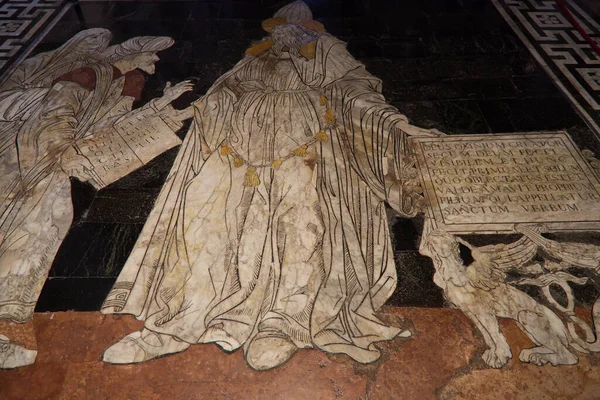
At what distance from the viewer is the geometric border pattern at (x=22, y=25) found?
494 centimetres

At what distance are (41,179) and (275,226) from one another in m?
2.11

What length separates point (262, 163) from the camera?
11.4ft

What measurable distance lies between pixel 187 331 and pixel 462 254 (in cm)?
200

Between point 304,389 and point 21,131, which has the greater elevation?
point 21,131

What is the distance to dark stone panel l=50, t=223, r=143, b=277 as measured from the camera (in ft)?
9.84

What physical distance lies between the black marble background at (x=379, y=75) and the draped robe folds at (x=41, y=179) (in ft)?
0.40

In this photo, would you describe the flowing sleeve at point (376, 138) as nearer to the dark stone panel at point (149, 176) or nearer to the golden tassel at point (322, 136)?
the golden tassel at point (322, 136)

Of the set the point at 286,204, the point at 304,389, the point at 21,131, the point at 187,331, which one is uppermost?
the point at 21,131

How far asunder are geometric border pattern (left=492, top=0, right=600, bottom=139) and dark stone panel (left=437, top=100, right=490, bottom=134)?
1.02m

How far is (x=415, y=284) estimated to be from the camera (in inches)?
113

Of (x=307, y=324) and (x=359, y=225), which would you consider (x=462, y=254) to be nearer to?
(x=359, y=225)

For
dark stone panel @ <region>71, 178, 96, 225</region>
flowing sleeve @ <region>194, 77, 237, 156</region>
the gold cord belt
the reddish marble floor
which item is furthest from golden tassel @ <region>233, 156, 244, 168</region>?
the reddish marble floor

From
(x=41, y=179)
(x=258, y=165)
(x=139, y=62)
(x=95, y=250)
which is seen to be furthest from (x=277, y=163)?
(x=139, y=62)

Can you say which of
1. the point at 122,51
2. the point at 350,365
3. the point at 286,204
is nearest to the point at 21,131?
the point at 122,51
